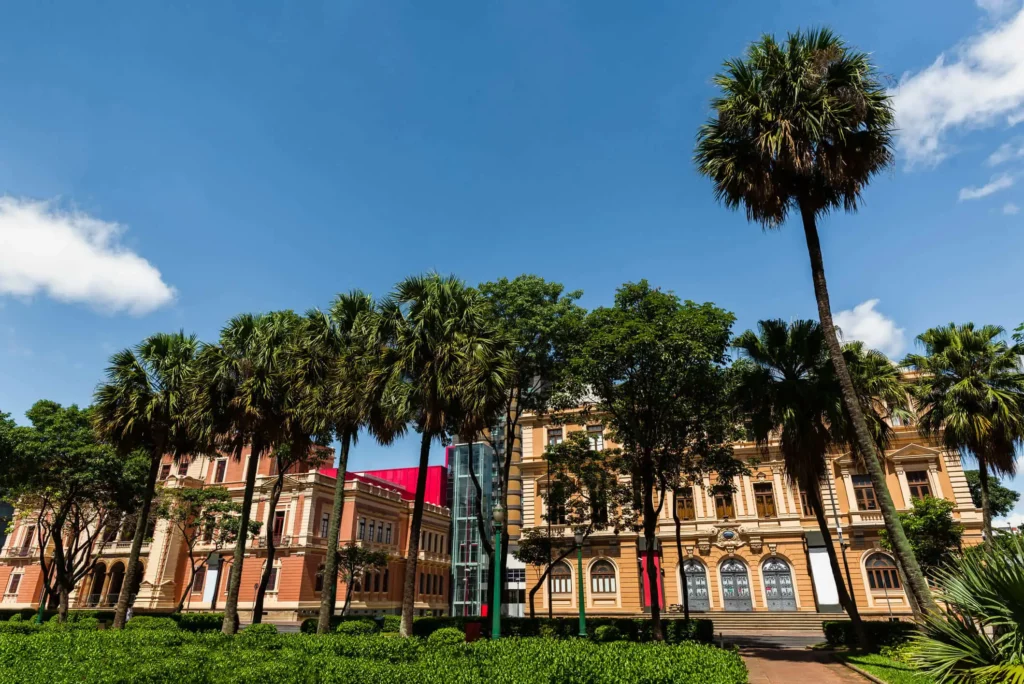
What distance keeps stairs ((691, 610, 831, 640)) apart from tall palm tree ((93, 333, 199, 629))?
102 feet

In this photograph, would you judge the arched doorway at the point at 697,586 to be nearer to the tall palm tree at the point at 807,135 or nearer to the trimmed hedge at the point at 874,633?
the trimmed hedge at the point at 874,633

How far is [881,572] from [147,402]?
42.0m

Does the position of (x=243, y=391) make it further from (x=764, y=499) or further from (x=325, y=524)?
(x=764, y=499)

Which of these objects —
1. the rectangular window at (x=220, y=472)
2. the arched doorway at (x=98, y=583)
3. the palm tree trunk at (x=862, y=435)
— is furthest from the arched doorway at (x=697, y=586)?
the arched doorway at (x=98, y=583)

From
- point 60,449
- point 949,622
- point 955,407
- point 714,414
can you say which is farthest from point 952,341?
point 60,449

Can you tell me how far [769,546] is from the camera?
1528 inches

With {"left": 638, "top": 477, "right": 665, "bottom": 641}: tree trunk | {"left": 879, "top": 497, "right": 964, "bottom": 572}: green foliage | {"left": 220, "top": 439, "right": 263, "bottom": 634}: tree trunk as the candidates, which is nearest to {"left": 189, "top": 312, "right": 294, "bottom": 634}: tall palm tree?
{"left": 220, "top": 439, "right": 263, "bottom": 634}: tree trunk

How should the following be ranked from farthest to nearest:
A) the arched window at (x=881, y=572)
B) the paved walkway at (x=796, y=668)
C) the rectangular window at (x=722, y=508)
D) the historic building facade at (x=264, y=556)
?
1. the historic building facade at (x=264, y=556)
2. the rectangular window at (x=722, y=508)
3. the arched window at (x=881, y=572)
4. the paved walkway at (x=796, y=668)

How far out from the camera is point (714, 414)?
2541cm

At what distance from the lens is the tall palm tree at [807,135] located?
55.4 ft

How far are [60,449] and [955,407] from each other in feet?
130

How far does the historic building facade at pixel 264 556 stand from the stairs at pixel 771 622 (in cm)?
2181

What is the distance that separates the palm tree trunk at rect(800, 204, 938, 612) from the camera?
14188 mm

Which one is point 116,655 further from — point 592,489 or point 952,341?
point 952,341
